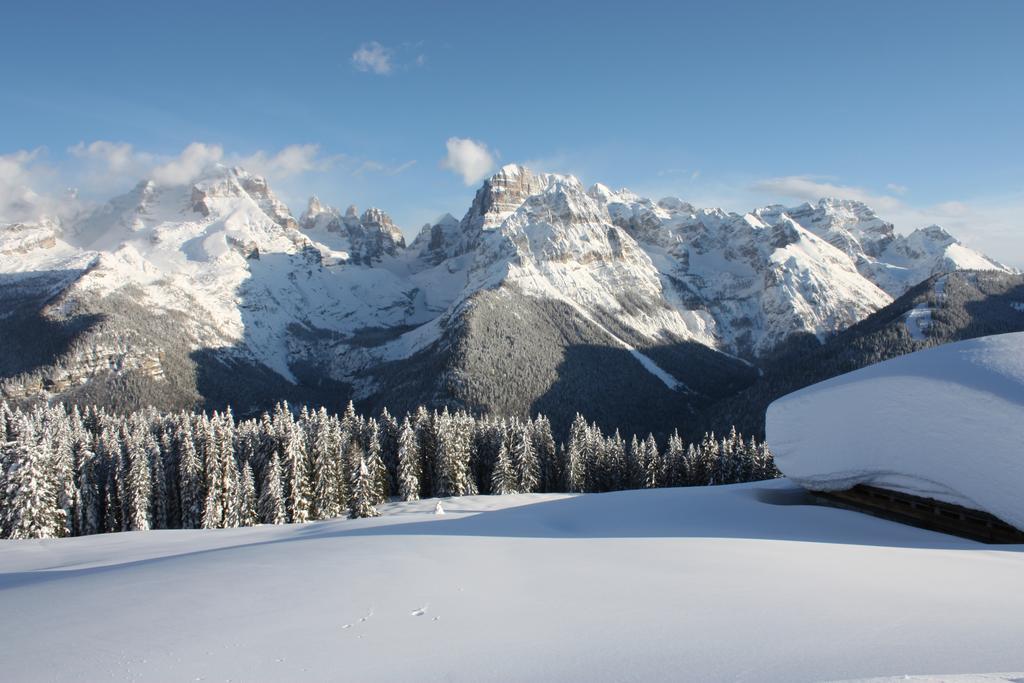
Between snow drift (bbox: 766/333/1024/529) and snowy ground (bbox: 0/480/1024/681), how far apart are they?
135 inches

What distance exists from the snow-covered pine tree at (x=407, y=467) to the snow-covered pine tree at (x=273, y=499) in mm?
11448

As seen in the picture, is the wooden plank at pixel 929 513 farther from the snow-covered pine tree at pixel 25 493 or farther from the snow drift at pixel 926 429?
the snow-covered pine tree at pixel 25 493

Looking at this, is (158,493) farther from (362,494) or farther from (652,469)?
(652,469)

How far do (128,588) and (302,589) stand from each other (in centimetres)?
340

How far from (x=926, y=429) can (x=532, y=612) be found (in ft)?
56.8

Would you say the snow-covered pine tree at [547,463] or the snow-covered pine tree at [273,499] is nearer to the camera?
the snow-covered pine tree at [273,499]

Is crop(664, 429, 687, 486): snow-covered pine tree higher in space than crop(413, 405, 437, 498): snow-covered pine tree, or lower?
lower

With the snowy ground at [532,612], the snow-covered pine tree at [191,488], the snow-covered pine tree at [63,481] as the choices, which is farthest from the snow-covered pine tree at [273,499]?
the snowy ground at [532,612]

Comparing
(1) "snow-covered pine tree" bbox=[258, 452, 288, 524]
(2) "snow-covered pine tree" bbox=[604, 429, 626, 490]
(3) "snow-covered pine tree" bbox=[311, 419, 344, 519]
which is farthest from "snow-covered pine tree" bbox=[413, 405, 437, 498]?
(2) "snow-covered pine tree" bbox=[604, 429, 626, 490]

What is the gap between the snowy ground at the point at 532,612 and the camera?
22.4 ft

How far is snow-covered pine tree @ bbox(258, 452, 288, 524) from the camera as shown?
1740 inches

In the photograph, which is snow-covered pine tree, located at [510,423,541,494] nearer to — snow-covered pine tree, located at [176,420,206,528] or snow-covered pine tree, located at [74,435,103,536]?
snow-covered pine tree, located at [176,420,206,528]

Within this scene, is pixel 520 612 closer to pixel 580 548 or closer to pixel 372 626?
→ pixel 372 626

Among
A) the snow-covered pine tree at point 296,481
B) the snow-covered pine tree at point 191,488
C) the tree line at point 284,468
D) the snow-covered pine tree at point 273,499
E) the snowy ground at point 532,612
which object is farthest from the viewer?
the snow-covered pine tree at point 191,488
